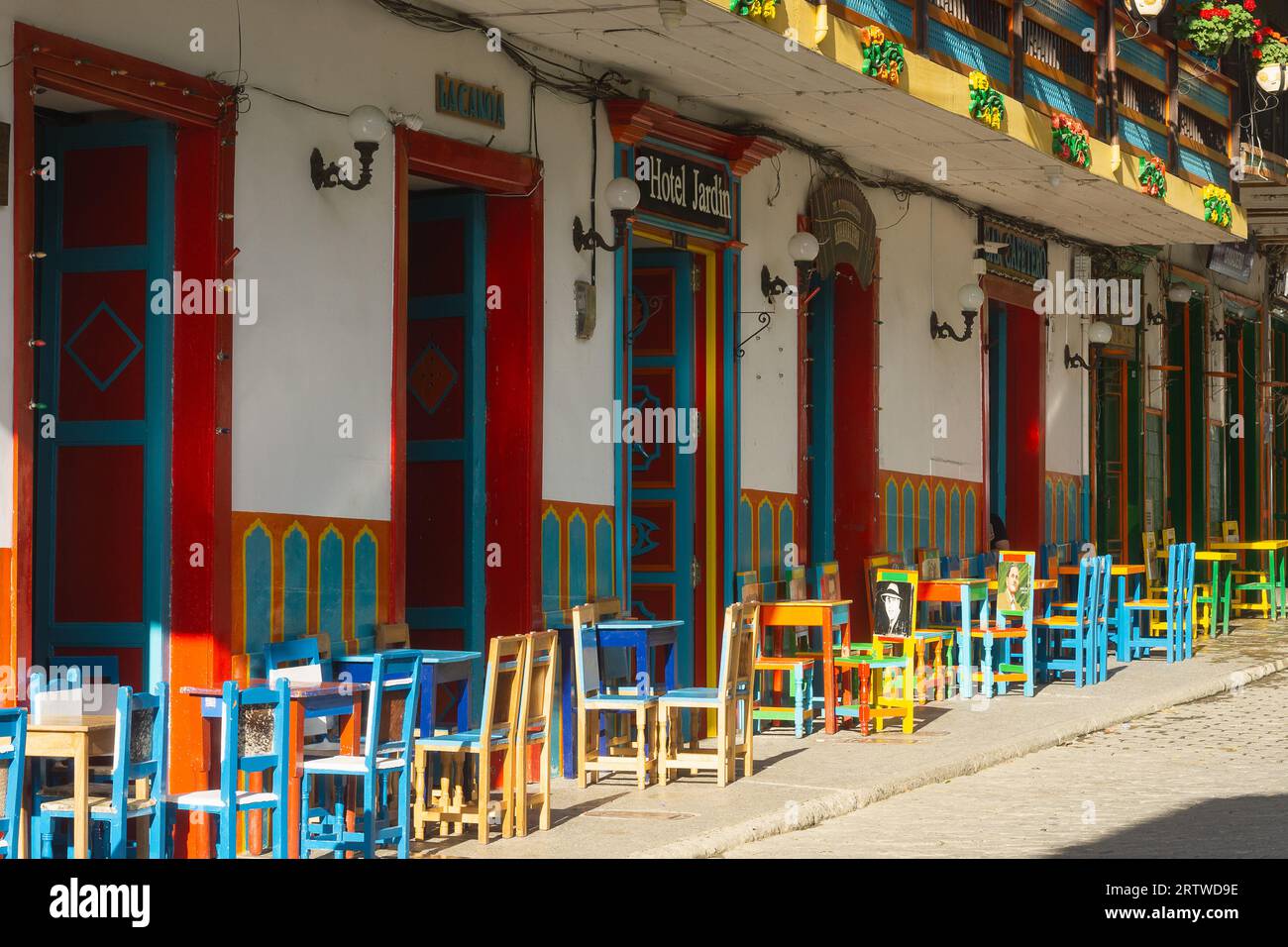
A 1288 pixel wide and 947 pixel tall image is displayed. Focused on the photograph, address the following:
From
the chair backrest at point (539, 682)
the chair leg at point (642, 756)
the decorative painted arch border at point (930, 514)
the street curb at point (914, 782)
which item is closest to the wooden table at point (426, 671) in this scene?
the chair backrest at point (539, 682)

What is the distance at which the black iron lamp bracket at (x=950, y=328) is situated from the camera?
17.6 meters

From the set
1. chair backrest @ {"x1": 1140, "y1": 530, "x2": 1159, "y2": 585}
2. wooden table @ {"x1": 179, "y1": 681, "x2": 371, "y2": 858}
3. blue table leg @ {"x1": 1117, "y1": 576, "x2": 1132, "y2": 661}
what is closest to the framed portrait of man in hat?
blue table leg @ {"x1": 1117, "y1": 576, "x2": 1132, "y2": 661}

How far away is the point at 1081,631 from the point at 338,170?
8.74 meters

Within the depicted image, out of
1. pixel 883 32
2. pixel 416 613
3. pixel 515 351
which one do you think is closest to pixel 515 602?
pixel 416 613

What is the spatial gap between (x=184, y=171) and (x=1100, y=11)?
34.5 ft

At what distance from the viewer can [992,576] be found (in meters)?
16.5

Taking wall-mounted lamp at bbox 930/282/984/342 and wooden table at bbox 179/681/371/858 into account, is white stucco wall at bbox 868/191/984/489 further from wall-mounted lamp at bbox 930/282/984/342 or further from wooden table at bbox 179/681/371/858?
wooden table at bbox 179/681/371/858

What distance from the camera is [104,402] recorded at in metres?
9.14

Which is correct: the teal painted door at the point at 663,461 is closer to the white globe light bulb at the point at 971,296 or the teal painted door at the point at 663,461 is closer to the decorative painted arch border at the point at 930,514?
the decorative painted arch border at the point at 930,514

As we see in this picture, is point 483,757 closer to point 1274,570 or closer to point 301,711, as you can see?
point 301,711

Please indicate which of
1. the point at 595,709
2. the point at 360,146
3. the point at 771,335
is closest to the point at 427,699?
the point at 595,709

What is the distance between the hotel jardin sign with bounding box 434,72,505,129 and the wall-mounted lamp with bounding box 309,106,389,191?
3.00ft

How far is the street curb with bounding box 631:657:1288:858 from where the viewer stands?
9078mm

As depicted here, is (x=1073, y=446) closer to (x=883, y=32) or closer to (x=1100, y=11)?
(x=1100, y=11)
